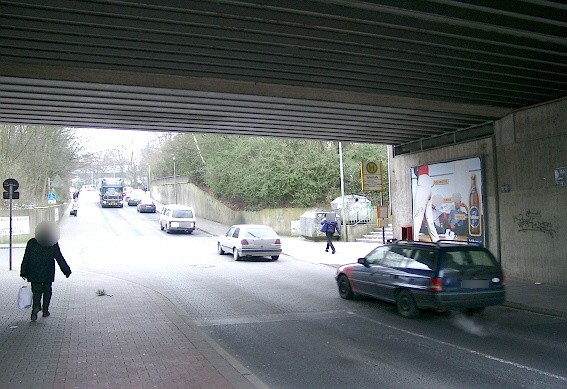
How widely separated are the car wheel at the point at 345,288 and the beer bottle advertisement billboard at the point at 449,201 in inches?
233

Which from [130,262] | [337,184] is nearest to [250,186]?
[337,184]

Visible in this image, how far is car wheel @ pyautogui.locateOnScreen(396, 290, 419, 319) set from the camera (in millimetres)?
10484

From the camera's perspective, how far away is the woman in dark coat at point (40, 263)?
31.9ft

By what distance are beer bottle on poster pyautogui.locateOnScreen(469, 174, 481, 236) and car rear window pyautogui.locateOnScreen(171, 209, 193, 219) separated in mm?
23613

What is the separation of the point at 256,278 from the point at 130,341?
29.5ft

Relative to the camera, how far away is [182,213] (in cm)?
3769

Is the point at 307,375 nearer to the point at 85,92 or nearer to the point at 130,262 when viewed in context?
the point at 85,92

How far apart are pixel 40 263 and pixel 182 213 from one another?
28044mm

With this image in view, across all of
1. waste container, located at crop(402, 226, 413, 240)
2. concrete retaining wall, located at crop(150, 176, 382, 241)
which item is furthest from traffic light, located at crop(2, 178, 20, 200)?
concrete retaining wall, located at crop(150, 176, 382, 241)

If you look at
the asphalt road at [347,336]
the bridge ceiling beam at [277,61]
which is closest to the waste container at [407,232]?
the asphalt road at [347,336]

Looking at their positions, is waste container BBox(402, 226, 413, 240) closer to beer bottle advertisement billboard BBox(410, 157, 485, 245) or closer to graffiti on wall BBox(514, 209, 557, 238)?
beer bottle advertisement billboard BBox(410, 157, 485, 245)

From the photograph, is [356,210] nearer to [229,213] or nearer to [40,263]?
[229,213]

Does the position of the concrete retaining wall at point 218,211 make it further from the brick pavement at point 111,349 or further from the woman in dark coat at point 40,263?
the woman in dark coat at point 40,263

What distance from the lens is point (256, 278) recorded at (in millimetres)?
17156
